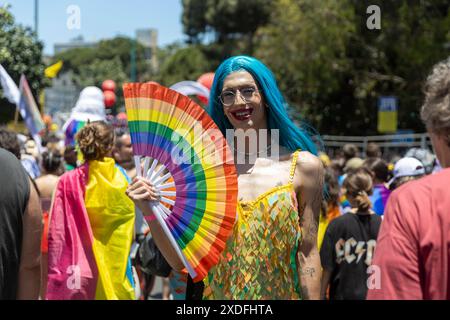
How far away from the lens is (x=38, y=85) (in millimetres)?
21172

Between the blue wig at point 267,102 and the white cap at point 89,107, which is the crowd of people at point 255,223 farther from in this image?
the white cap at point 89,107

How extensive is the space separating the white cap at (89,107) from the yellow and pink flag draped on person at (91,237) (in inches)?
120

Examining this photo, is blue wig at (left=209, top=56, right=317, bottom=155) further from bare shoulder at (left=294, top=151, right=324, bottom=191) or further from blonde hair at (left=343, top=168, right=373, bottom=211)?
blonde hair at (left=343, top=168, right=373, bottom=211)

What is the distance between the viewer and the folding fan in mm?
2904

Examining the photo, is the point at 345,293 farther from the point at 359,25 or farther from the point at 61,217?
the point at 359,25

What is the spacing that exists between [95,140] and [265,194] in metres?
2.41

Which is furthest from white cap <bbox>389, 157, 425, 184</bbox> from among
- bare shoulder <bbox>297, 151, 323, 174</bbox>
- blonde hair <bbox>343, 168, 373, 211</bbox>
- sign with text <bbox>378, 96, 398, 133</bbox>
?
sign with text <bbox>378, 96, 398, 133</bbox>

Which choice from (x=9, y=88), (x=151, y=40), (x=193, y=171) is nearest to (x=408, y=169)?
(x=193, y=171)

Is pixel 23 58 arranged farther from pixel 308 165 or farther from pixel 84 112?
pixel 308 165

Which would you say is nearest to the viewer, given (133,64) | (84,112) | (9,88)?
(84,112)

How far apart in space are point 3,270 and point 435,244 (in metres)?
1.76

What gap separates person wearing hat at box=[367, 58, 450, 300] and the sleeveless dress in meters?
1.12

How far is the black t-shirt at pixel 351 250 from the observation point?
5133 millimetres

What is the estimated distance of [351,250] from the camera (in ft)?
16.9
